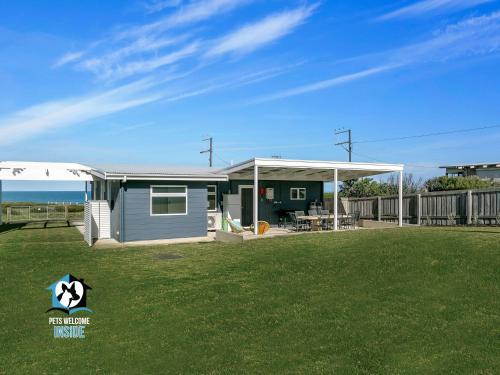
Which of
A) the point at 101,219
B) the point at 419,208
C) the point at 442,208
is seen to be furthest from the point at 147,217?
the point at 442,208

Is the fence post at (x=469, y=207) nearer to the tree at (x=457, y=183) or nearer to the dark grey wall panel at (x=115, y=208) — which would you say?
the tree at (x=457, y=183)

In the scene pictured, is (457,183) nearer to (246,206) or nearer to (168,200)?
(246,206)

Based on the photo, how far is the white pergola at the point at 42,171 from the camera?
70.7 feet

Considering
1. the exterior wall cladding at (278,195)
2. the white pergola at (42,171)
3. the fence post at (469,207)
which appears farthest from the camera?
the white pergola at (42,171)

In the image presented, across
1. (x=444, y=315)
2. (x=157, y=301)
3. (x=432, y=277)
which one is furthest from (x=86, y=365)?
(x=432, y=277)

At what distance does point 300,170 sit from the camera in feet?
57.8

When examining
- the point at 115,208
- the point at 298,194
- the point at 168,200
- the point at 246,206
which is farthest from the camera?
the point at 298,194

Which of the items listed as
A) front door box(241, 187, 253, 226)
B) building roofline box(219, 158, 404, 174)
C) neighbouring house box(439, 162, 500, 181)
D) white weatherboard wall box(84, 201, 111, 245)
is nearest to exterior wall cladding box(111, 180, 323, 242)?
white weatherboard wall box(84, 201, 111, 245)

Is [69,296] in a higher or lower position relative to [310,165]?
lower

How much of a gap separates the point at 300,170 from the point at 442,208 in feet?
22.0

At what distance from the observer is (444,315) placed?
18.5 feet

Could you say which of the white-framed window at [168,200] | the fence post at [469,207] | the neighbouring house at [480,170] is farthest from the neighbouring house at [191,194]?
the neighbouring house at [480,170]

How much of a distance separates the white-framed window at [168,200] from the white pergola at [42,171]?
26.4 feet

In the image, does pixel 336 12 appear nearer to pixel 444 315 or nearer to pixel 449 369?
pixel 444 315
